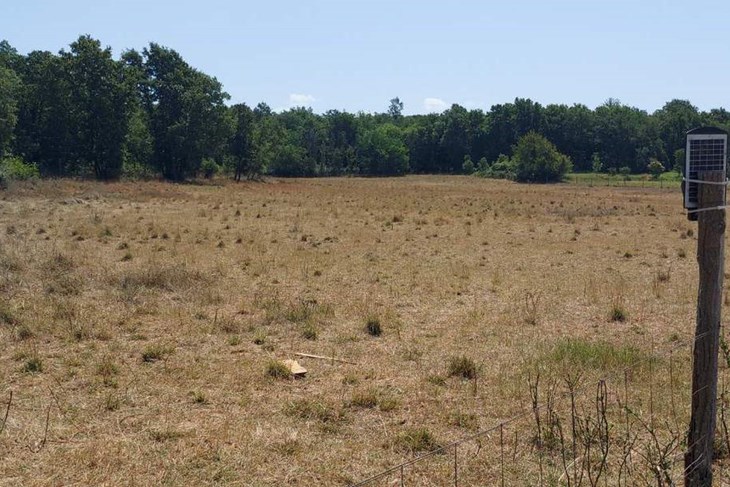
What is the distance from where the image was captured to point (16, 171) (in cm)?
4631

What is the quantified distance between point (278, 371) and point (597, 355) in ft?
14.6

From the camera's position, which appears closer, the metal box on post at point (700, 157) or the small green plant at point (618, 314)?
the metal box on post at point (700, 157)

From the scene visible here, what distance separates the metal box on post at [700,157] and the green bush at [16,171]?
4445 cm

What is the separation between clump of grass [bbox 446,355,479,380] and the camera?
8.76m

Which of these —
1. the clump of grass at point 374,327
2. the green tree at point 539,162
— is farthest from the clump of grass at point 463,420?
the green tree at point 539,162

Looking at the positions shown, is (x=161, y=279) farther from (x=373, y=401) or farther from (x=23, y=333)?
(x=373, y=401)

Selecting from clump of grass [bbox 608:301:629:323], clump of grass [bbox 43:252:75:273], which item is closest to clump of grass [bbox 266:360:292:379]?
clump of grass [bbox 608:301:629:323]

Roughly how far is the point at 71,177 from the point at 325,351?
2024 inches

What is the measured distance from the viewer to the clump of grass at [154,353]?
368 inches

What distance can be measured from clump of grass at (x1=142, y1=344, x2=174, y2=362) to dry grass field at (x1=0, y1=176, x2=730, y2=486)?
63 millimetres

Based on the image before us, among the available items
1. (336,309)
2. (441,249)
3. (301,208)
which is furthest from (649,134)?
(336,309)

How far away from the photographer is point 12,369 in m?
8.80

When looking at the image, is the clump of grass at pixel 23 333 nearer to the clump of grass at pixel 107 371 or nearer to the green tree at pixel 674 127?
the clump of grass at pixel 107 371

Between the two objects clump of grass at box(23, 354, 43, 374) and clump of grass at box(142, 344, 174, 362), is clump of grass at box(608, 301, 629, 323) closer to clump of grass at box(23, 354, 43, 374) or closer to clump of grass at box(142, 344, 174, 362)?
clump of grass at box(142, 344, 174, 362)
